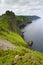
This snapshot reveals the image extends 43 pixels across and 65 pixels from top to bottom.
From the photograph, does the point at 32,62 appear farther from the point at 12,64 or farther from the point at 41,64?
the point at 12,64

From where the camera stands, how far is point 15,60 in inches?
1195

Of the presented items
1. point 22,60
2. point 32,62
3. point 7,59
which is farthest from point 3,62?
point 32,62

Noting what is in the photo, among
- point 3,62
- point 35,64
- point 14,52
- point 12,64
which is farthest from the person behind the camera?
point 14,52

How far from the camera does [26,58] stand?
1177 inches

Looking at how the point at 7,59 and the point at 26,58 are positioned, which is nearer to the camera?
the point at 26,58

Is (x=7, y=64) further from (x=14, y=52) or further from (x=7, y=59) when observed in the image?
(x=14, y=52)

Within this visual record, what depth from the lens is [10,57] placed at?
3316cm

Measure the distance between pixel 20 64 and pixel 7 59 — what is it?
432 cm

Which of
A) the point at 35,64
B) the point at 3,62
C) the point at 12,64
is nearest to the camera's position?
the point at 35,64

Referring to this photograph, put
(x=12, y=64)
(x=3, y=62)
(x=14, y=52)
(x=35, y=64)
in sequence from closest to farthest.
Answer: (x=35, y=64) < (x=12, y=64) < (x=3, y=62) < (x=14, y=52)

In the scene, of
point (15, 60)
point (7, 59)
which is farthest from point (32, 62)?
point (7, 59)

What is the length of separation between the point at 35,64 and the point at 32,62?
64 cm

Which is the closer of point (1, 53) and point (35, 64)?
point (35, 64)

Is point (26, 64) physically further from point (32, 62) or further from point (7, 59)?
point (7, 59)
